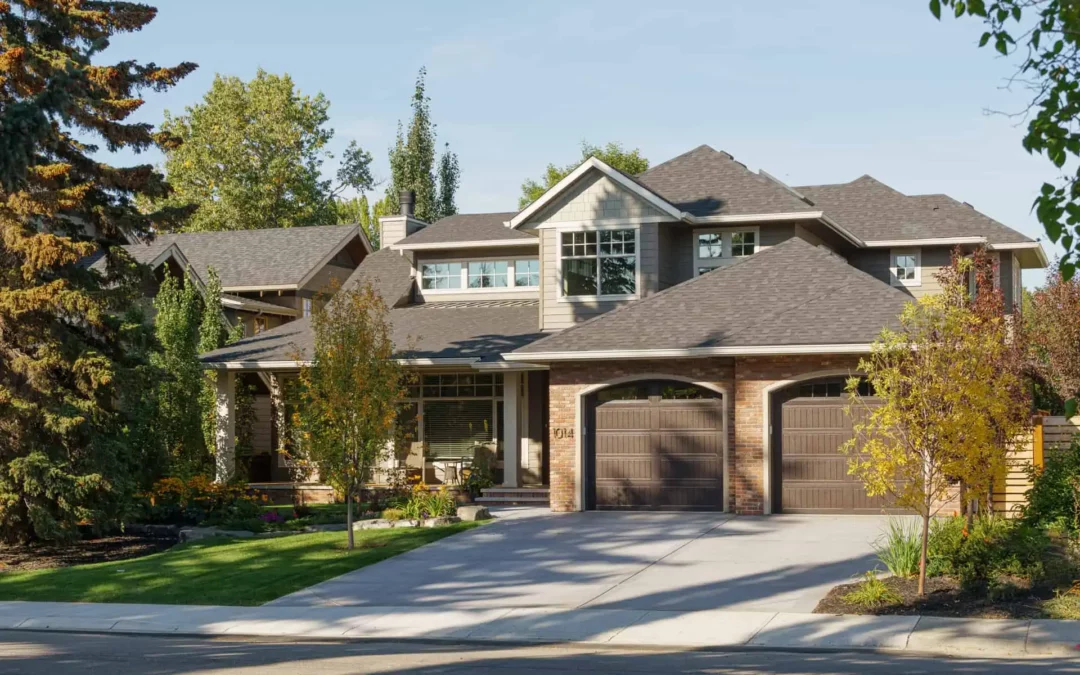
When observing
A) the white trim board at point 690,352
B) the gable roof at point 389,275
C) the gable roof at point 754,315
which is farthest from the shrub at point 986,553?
the gable roof at point 389,275

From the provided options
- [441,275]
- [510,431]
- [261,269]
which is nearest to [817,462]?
[510,431]

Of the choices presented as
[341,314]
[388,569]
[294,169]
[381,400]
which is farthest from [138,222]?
[294,169]

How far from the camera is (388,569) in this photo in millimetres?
19344

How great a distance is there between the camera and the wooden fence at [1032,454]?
68.0ft

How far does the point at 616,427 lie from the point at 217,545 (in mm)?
7814

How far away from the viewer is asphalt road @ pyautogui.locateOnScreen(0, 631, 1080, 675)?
1172 cm

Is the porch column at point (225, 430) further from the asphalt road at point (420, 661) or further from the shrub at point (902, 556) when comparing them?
the shrub at point (902, 556)

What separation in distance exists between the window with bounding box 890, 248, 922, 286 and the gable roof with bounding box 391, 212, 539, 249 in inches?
366

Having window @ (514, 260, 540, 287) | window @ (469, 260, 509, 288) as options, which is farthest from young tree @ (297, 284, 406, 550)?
window @ (469, 260, 509, 288)

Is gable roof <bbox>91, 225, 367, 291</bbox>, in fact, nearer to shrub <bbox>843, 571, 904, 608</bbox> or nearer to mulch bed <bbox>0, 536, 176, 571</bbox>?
mulch bed <bbox>0, 536, 176, 571</bbox>

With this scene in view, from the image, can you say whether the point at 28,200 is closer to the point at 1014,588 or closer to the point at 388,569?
the point at 388,569

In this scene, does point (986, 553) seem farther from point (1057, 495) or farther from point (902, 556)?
point (1057, 495)

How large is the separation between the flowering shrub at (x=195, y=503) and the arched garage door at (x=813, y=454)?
405 inches

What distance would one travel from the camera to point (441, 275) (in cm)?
3438
